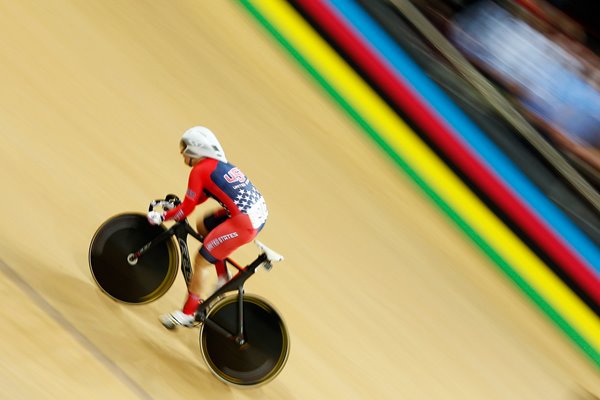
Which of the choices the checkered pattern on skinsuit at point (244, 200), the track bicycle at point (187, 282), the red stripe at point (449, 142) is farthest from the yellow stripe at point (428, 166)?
the checkered pattern on skinsuit at point (244, 200)

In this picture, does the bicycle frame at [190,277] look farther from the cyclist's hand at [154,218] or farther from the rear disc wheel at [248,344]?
the cyclist's hand at [154,218]

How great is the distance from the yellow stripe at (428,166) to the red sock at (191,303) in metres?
2.58

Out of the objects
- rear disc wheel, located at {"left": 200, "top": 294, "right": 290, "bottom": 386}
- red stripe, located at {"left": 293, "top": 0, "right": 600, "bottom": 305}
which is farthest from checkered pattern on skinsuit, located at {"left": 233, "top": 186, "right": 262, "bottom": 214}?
red stripe, located at {"left": 293, "top": 0, "right": 600, "bottom": 305}

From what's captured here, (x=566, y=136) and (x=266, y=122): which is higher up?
(x=266, y=122)

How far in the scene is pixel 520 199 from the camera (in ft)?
19.5

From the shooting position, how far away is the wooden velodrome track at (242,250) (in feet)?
13.8

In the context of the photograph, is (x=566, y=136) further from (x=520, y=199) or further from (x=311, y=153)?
(x=311, y=153)

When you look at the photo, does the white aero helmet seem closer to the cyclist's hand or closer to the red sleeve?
the red sleeve

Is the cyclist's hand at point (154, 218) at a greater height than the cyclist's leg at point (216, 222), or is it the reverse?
the cyclist's hand at point (154, 218)

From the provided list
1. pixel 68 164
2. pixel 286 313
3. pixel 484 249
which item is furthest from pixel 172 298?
pixel 484 249

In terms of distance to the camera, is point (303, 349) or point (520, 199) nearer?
point (303, 349)

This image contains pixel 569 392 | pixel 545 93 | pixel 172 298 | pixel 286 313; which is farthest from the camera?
pixel 545 93

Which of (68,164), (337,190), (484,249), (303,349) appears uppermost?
(68,164)

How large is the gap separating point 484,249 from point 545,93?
126 centimetres
